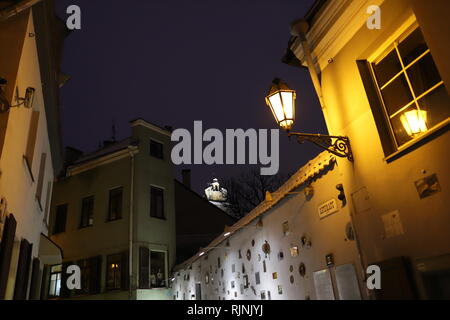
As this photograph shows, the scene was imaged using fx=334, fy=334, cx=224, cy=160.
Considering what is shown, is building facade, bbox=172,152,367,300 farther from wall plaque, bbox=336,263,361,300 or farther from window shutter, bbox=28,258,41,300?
window shutter, bbox=28,258,41,300

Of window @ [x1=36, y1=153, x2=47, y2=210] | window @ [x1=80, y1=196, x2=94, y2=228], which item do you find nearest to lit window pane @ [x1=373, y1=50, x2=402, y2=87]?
window @ [x1=36, y1=153, x2=47, y2=210]

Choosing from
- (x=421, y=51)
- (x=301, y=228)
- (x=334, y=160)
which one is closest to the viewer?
(x=421, y=51)

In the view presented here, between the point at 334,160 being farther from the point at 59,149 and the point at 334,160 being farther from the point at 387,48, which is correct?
the point at 59,149

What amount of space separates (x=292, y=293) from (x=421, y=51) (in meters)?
4.00

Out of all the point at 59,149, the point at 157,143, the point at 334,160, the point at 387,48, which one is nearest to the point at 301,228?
the point at 334,160

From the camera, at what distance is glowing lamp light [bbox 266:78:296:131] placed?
4242mm

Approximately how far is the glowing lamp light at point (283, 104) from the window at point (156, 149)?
41.3 ft

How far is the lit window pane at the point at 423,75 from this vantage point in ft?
11.1

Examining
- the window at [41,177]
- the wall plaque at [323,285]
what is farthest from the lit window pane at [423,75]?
the window at [41,177]

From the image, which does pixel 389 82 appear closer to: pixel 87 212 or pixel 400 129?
pixel 400 129

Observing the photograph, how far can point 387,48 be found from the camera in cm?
381

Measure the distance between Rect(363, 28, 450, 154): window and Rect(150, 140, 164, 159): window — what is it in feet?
44.4

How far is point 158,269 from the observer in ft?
47.8

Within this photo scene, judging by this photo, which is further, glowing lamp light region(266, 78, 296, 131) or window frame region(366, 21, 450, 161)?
glowing lamp light region(266, 78, 296, 131)
